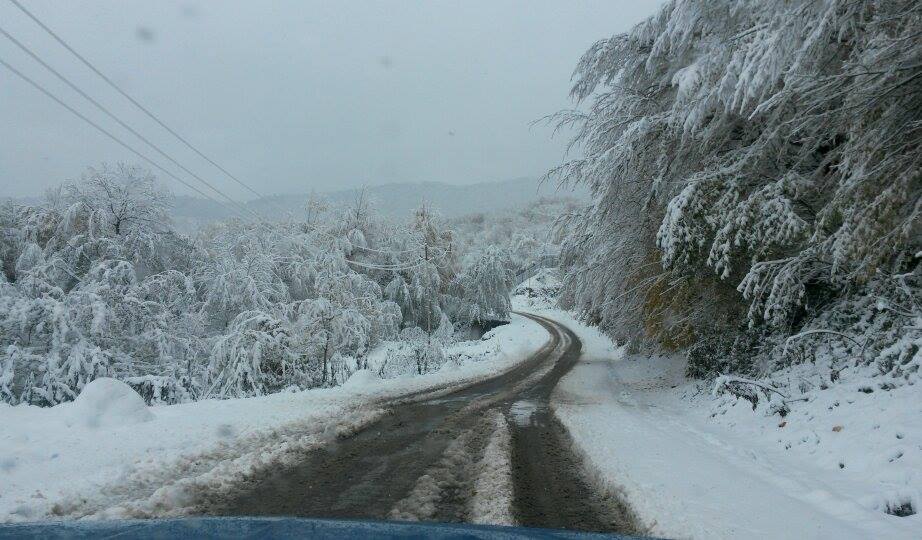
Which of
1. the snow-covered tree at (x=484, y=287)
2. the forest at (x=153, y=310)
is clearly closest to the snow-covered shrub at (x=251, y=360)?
the forest at (x=153, y=310)

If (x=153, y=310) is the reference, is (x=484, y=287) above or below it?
below

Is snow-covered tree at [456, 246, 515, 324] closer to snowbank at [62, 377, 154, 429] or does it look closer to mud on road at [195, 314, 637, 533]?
mud on road at [195, 314, 637, 533]

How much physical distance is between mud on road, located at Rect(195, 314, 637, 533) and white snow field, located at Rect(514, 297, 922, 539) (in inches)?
17.2

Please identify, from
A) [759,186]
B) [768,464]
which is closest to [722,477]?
[768,464]

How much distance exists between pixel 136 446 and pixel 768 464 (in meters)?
7.70

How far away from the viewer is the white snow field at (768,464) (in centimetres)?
446

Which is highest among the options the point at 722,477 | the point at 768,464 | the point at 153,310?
the point at 153,310

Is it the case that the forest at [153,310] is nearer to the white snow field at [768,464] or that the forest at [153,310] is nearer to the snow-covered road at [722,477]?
the snow-covered road at [722,477]

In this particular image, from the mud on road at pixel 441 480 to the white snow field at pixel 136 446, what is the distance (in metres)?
0.42

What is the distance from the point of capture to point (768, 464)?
20.9 feet

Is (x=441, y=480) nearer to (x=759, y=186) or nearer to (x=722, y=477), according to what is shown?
(x=722, y=477)

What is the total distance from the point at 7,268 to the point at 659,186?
21814 mm

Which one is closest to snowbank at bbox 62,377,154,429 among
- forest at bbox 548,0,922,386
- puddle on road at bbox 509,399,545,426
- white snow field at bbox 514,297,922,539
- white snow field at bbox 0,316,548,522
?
white snow field at bbox 0,316,548,522

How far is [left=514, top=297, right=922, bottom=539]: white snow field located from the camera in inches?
175
